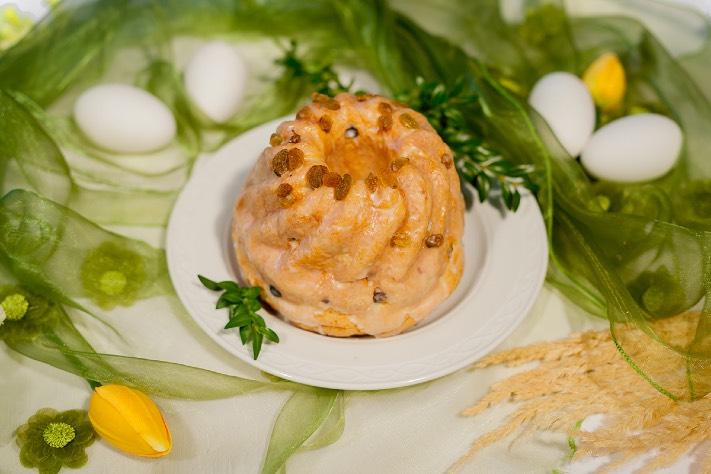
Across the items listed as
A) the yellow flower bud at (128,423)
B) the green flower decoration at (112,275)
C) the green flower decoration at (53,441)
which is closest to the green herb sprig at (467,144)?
the green flower decoration at (112,275)

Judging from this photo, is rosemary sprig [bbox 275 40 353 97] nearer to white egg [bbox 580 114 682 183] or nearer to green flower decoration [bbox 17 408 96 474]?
white egg [bbox 580 114 682 183]

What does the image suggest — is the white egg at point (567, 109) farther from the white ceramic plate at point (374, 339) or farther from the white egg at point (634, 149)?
the white ceramic plate at point (374, 339)

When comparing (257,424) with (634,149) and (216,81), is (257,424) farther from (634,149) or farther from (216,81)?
(634,149)

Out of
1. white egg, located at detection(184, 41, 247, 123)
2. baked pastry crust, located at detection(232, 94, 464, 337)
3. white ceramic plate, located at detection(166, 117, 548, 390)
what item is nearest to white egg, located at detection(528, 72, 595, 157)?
white ceramic plate, located at detection(166, 117, 548, 390)

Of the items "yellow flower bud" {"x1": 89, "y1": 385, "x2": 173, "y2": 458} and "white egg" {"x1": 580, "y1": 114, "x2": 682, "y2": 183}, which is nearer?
"yellow flower bud" {"x1": 89, "y1": 385, "x2": 173, "y2": 458}

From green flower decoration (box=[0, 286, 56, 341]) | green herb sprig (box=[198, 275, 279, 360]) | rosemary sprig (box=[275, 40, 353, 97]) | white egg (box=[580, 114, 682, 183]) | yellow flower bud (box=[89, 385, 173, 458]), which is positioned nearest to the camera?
yellow flower bud (box=[89, 385, 173, 458])

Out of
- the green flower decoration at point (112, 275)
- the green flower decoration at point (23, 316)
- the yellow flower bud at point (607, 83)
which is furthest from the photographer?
the yellow flower bud at point (607, 83)

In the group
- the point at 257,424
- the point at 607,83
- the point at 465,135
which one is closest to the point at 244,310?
the point at 257,424
